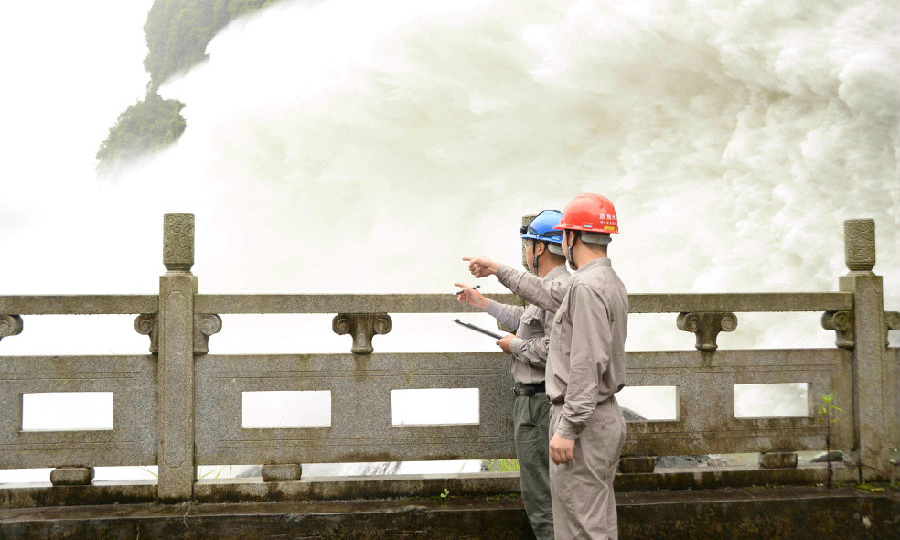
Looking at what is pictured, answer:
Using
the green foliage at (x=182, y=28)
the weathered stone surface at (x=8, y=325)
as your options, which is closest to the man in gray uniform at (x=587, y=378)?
the weathered stone surface at (x=8, y=325)

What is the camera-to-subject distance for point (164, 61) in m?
28.7

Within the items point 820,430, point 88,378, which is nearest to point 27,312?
point 88,378

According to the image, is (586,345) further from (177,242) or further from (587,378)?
(177,242)

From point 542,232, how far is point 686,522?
7.95 ft

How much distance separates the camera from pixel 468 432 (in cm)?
495

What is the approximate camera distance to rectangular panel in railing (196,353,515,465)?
4863mm

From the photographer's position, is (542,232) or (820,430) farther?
(820,430)

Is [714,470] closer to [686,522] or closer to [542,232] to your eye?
[686,522]

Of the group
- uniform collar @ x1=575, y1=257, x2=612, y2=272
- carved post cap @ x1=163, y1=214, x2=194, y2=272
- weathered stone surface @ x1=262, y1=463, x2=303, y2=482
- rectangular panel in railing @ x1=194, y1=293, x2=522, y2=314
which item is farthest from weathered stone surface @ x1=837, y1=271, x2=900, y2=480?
carved post cap @ x1=163, y1=214, x2=194, y2=272

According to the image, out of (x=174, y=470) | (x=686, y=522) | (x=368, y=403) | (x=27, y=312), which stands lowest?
(x=686, y=522)

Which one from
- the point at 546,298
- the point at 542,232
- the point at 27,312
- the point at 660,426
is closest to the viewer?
the point at 546,298

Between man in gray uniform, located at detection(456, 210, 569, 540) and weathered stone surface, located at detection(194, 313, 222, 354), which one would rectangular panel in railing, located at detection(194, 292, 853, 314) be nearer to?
Result: weathered stone surface, located at detection(194, 313, 222, 354)

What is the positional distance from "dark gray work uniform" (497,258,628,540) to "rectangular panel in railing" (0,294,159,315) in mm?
2911

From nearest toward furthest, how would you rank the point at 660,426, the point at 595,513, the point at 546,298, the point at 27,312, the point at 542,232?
the point at 595,513
the point at 546,298
the point at 542,232
the point at 27,312
the point at 660,426
